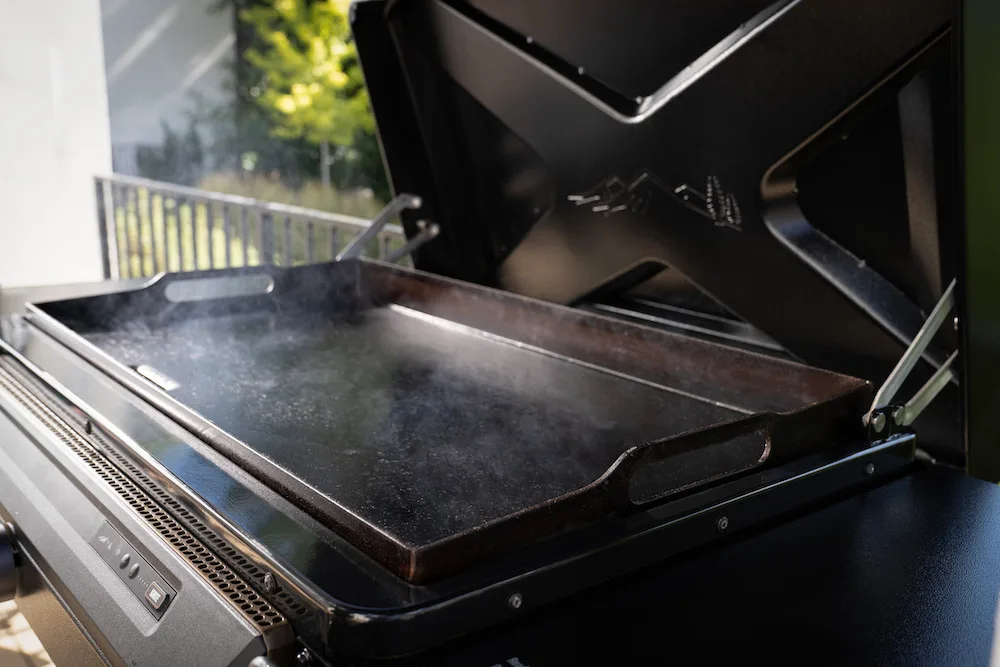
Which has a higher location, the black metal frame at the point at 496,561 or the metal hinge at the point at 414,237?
the metal hinge at the point at 414,237

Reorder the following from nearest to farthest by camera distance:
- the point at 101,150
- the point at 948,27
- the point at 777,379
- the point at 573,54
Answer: the point at 948,27 < the point at 777,379 < the point at 573,54 < the point at 101,150

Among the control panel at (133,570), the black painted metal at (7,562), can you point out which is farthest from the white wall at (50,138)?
the control panel at (133,570)

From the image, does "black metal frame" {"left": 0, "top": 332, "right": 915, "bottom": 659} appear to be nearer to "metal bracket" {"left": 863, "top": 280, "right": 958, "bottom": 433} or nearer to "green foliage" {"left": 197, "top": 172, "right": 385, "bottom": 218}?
"metal bracket" {"left": 863, "top": 280, "right": 958, "bottom": 433}

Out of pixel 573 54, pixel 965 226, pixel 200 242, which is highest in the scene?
pixel 573 54

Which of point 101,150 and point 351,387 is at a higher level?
point 101,150

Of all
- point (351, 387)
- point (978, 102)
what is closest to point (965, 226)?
point (978, 102)

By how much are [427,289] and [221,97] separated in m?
6.66

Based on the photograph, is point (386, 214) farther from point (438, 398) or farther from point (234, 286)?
point (438, 398)

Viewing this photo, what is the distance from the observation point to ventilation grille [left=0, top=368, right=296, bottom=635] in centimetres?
79

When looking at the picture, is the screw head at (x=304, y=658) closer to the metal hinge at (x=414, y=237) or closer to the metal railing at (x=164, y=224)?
the metal hinge at (x=414, y=237)

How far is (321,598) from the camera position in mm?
746

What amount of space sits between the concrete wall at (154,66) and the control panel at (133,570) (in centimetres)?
616

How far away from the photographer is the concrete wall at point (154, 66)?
22.0 feet

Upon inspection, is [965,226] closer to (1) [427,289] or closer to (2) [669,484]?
(2) [669,484]
